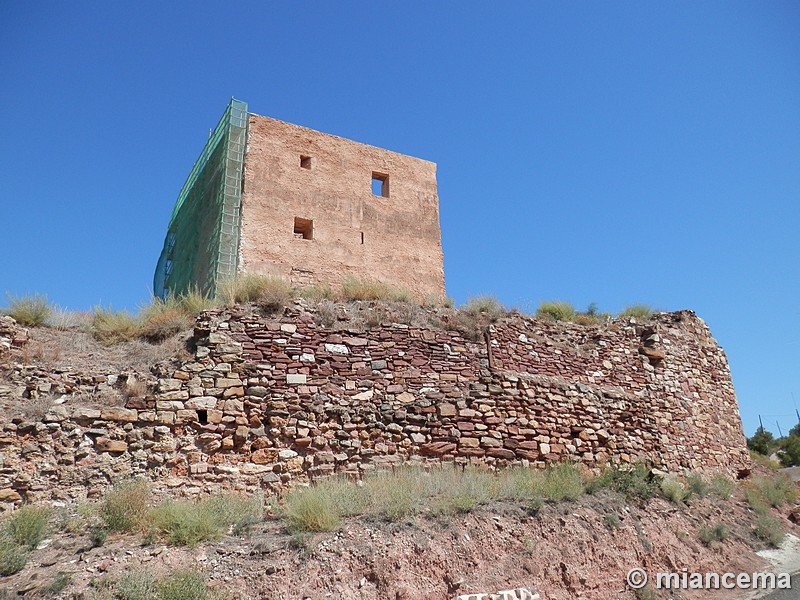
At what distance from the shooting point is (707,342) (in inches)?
540

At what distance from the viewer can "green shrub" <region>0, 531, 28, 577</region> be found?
5.90 metres

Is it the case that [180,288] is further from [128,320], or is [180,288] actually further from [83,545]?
[83,545]

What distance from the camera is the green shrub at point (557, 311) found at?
12484mm

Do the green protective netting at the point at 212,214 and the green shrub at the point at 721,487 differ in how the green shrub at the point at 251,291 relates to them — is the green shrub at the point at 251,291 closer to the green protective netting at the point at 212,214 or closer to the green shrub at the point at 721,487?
the green protective netting at the point at 212,214

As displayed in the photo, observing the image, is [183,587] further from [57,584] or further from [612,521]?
[612,521]

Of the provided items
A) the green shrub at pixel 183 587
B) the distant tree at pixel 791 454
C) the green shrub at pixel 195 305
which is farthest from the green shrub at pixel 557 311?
the distant tree at pixel 791 454

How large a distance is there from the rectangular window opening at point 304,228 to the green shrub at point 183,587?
9.11 metres

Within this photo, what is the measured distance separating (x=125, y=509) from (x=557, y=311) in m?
8.67

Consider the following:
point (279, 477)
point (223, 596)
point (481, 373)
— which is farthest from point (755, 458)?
point (223, 596)

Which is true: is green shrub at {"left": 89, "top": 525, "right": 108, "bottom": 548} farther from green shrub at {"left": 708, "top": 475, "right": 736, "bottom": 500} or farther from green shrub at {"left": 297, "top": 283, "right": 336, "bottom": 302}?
green shrub at {"left": 708, "top": 475, "right": 736, "bottom": 500}

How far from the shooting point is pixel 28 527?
A: 6.51 metres

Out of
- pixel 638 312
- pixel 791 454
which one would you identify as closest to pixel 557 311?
pixel 638 312

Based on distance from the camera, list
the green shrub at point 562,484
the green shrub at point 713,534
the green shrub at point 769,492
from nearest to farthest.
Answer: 1. the green shrub at point 562,484
2. the green shrub at point 713,534
3. the green shrub at point 769,492

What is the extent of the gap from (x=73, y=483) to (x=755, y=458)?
15.4 meters
